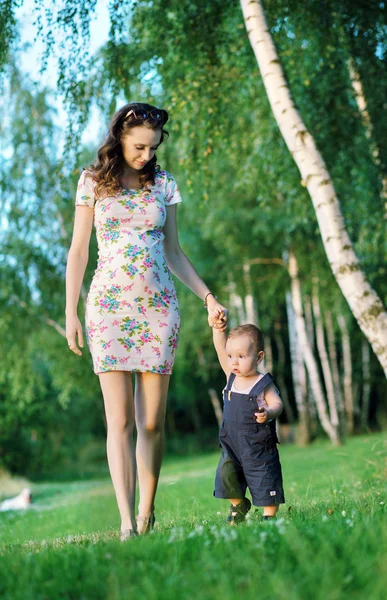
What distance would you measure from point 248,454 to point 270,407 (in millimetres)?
276

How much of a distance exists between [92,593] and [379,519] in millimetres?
1315

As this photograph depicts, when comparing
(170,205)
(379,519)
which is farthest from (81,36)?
(379,519)

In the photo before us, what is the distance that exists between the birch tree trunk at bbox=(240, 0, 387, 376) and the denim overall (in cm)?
242

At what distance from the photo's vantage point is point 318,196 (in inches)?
266

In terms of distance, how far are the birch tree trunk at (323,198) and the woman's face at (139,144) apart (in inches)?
97.6

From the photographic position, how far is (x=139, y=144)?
176 inches

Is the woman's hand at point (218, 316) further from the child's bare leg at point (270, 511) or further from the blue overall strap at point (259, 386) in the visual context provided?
the child's bare leg at point (270, 511)

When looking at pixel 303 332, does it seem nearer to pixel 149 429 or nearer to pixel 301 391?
pixel 301 391

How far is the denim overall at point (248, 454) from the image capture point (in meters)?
4.22

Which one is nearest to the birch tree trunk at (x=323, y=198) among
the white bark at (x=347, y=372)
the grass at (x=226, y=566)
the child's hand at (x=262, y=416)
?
the child's hand at (x=262, y=416)

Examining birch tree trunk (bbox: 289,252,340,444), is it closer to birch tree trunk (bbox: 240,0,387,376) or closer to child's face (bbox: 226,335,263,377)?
birch tree trunk (bbox: 240,0,387,376)

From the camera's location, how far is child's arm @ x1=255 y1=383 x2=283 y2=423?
164 inches

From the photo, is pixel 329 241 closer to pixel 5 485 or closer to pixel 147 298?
pixel 147 298

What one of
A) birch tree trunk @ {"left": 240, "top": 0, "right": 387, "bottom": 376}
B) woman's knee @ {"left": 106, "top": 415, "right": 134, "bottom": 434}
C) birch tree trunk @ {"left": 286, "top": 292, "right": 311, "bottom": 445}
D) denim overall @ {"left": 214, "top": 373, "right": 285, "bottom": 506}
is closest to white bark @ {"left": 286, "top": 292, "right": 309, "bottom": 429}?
birch tree trunk @ {"left": 286, "top": 292, "right": 311, "bottom": 445}
